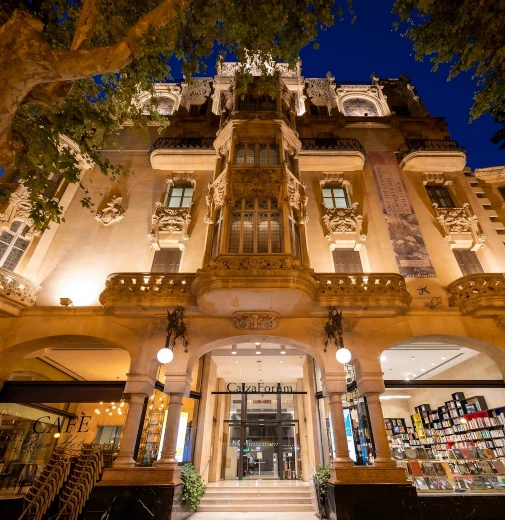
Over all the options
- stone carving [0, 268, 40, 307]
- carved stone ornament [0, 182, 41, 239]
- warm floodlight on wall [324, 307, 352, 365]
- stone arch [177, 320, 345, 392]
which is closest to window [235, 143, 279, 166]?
warm floodlight on wall [324, 307, 352, 365]

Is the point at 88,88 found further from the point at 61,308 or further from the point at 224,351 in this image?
the point at 224,351

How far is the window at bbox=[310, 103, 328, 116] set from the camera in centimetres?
2125

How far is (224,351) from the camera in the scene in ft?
50.4

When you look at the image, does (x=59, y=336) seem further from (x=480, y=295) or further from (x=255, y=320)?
(x=480, y=295)

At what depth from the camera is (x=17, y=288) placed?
10.9 metres

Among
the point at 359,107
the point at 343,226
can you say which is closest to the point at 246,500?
the point at 343,226

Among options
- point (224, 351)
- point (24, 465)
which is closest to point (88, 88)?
point (224, 351)

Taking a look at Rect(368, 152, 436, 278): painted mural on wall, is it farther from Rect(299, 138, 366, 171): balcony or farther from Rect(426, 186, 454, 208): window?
Rect(426, 186, 454, 208): window

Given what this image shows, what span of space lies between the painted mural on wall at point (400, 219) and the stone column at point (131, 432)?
36.4ft

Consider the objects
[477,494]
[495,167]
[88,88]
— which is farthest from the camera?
[495,167]

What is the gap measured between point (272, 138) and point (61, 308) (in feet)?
38.6

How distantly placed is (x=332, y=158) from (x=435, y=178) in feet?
18.3

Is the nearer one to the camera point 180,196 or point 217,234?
point 217,234

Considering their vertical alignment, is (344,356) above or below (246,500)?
above
